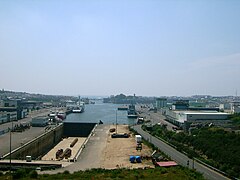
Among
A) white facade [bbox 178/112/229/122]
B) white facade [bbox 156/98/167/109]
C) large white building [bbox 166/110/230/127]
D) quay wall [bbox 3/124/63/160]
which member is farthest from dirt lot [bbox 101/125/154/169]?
white facade [bbox 156/98/167/109]

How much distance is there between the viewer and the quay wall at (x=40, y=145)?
19220 mm

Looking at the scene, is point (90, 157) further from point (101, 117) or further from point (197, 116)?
point (101, 117)

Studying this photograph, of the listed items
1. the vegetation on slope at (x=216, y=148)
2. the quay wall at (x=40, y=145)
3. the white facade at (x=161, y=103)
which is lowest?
the quay wall at (x=40, y=145)

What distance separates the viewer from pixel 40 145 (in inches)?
968

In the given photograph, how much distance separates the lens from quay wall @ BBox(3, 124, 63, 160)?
Answer: 19.2 meters

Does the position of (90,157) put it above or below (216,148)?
below

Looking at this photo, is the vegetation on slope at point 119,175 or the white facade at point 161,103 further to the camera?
the white facade at point 161,103

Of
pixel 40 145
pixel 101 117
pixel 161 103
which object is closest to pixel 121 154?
pixel 40 145

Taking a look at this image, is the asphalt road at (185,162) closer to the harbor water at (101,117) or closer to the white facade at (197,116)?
the white facade at (197,116)

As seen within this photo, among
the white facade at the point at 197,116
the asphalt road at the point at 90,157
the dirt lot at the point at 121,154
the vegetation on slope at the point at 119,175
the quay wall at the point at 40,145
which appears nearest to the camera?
the vegetation on slope at the point at 119,175

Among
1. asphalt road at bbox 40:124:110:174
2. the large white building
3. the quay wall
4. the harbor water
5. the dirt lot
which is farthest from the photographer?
the harbor water

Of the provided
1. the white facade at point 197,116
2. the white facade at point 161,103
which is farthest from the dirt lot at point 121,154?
the white facade at point 161,103

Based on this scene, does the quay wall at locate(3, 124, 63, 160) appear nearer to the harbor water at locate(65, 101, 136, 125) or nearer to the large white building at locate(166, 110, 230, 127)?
the large white building at locate(166, 110, 230, 127)

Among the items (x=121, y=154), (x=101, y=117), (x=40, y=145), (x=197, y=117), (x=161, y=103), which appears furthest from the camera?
(x=161, y=103)
